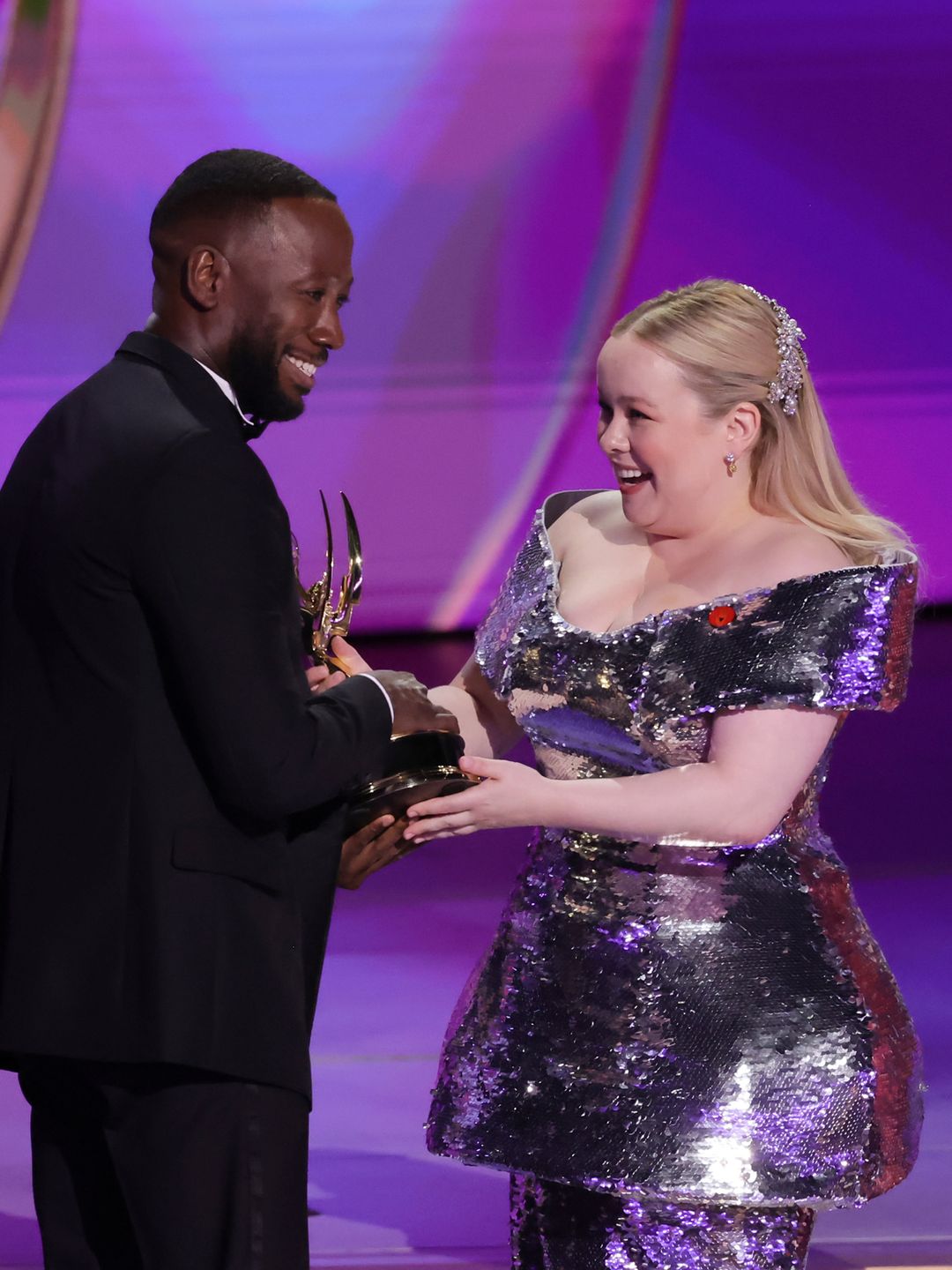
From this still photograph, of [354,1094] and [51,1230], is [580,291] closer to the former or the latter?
[354,1094]

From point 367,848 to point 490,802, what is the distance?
0.56ft

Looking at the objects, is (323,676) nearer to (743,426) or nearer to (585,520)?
(585,520)

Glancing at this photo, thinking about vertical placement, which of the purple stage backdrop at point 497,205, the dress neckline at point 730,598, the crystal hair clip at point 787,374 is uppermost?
the purple stage backdrop at point 497,205

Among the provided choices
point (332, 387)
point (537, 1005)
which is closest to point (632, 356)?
point (537, 1005)

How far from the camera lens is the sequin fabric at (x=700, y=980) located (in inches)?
80.0

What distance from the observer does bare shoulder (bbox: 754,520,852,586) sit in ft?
6.89

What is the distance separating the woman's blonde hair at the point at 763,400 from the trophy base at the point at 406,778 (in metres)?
0.53

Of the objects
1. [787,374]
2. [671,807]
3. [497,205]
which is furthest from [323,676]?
[497,205]

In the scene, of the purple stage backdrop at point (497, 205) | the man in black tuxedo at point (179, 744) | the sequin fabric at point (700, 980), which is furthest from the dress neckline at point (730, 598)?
the purple stage backdrop at point (497, 205)

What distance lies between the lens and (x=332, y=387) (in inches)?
332

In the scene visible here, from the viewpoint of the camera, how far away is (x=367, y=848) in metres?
1.97

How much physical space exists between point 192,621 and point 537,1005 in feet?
2.48

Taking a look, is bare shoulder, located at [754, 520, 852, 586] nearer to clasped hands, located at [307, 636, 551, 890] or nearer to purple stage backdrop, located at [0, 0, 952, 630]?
clasped hands, located at [307, 636, 551, 890]

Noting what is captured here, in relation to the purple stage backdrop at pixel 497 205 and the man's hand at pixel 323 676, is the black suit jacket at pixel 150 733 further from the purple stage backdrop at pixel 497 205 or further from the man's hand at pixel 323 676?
the purple stage backdrop at pixel 497 205
